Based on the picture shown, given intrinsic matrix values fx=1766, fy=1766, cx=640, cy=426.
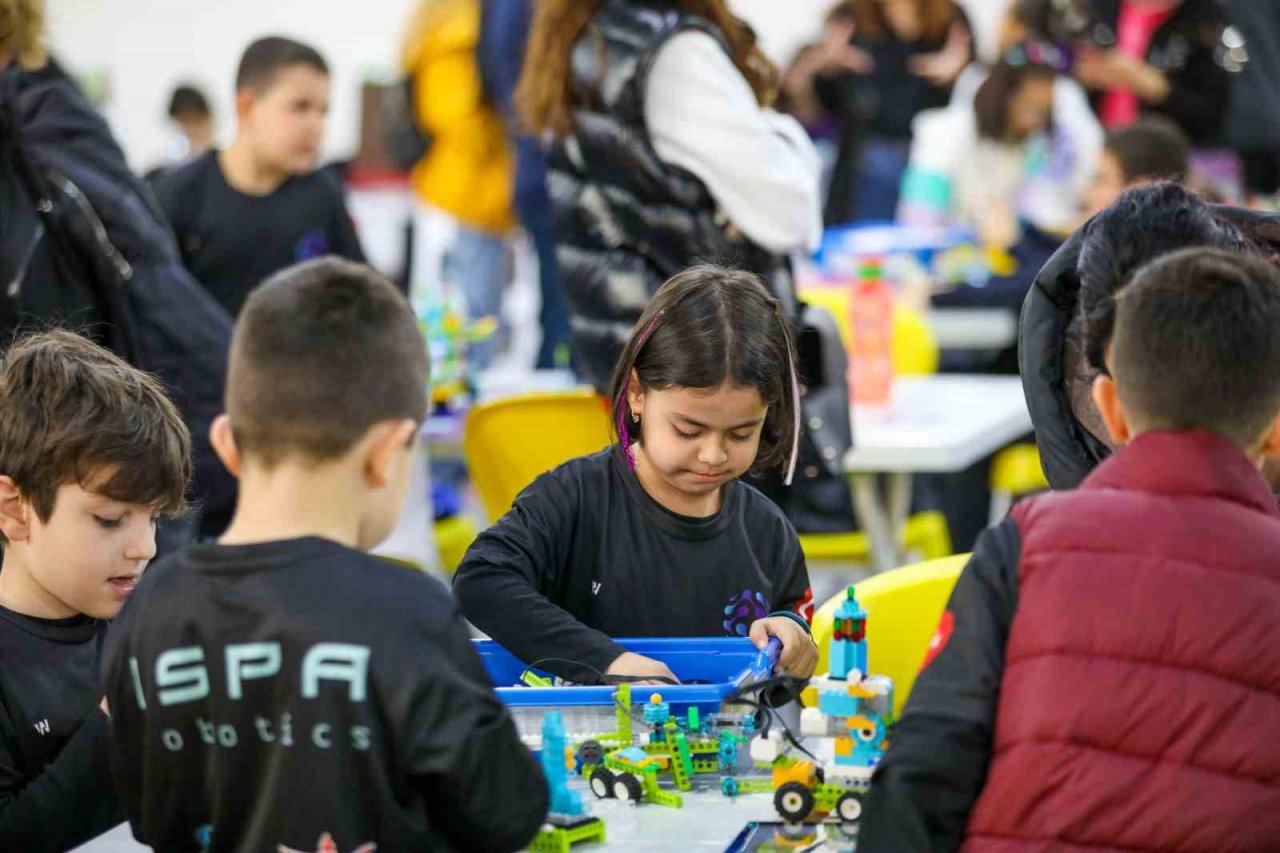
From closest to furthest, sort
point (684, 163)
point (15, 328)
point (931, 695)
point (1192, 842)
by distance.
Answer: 1. point (1192, 842)
2. point (931, 695)
3. point (15, 328)
4. point (684, 163)

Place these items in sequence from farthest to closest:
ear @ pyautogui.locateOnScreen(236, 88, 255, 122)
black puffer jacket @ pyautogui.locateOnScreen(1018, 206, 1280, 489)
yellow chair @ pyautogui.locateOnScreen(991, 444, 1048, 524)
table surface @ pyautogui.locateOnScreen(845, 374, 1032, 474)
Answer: yellow chair @ pyautogui.locateOnScreen(991, 444, 1048, 524), ear @ pyautogui.locateOnScreen(236, 88, 255, 122), table surface @ pyautogui.locateOnScreen(845, 374, 1032, 474), black puffer jacket @ pyautogui.locateOnScreen(1018, 206, 1280, 489)

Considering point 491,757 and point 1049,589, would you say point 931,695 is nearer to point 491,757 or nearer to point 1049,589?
point 1049,589

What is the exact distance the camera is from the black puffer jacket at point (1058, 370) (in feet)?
7.70

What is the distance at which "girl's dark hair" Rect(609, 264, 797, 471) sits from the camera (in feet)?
8.55

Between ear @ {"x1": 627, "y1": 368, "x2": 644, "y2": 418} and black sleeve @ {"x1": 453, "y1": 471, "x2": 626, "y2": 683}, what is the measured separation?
0.51ft

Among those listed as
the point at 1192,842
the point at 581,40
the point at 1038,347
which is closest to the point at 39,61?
the point at 581,40

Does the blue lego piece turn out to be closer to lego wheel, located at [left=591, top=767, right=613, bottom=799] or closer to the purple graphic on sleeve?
lego wheel, located at [left=591, top=767, right=613, bottom=799]

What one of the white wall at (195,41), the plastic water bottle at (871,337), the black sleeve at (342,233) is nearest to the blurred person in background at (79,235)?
the black sleeve at (342,233)

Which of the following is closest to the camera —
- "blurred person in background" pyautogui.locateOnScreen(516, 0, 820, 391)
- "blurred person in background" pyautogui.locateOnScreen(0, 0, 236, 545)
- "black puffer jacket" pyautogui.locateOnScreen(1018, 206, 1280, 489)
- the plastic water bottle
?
"black puffer jacket" pyautogui.locateOnScreen(1018, 206, 1280, 489)

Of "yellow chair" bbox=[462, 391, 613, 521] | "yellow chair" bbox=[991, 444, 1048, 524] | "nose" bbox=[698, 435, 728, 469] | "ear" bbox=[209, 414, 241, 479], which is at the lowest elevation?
"yellow chair" bbox=[991, 444, 1048, 524]

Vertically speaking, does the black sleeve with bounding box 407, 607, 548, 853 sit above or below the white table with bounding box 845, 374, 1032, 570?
above

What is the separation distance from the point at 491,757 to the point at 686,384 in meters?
1.02

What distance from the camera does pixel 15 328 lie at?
3105mm

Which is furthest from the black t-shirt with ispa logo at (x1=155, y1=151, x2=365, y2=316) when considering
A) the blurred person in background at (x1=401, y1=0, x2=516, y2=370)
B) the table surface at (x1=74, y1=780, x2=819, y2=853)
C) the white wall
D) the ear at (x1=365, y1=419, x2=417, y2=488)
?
the white wall
